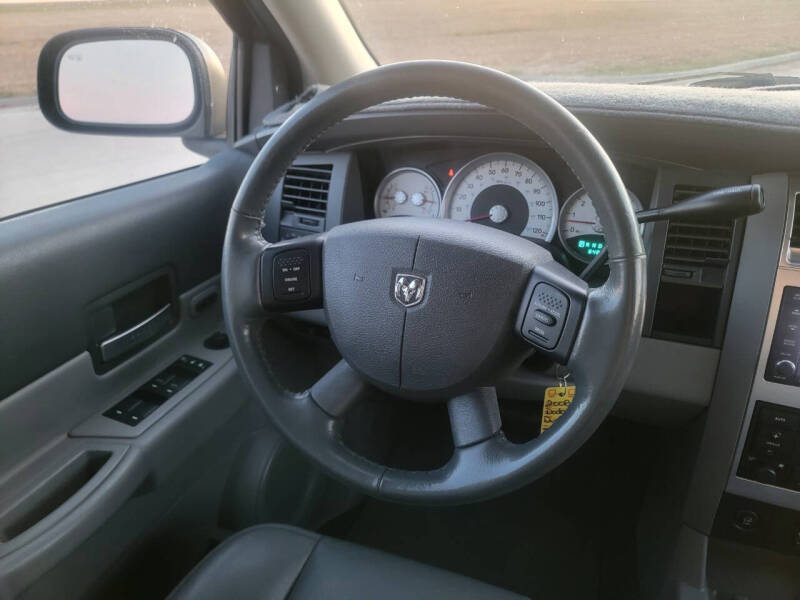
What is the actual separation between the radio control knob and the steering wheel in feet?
1.87

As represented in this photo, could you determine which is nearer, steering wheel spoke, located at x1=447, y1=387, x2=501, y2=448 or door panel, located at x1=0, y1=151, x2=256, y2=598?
steering wheel spoke, located at x1=447, y1=387, x2=501, y2=448

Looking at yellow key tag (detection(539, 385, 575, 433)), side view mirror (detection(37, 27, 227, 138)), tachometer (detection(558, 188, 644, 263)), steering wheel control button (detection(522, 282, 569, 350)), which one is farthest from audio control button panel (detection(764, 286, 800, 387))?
side view mirror (detection(37, 27, 227, 138))

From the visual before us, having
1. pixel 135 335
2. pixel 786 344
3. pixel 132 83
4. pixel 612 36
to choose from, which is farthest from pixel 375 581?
pixel 132 83

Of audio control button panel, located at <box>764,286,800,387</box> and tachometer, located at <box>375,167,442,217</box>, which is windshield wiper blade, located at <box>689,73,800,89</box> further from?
tachometer, located at <box>375,167,442,217</box>

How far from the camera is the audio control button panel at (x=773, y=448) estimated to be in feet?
4.40

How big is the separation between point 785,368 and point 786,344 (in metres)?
0.05

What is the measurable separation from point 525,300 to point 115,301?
94 centimetres

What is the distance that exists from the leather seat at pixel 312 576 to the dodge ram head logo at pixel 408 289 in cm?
47

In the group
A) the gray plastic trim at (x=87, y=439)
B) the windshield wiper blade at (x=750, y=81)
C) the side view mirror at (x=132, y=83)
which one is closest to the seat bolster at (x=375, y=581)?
the gray plastic trim at (x=87, y=439)

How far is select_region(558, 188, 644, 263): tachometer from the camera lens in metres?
1.43

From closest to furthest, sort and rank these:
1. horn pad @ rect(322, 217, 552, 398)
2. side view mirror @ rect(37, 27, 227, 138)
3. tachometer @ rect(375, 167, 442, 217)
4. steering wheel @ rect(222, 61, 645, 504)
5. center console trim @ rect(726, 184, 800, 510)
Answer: steering wheel @ rect(222, 61, 645, 504)
horn pad @ rect(322, 217, 552, 398)
center console trim @ rect(726, 184, 800, 510)
tachometer @ rect(375, 167, 442, 217)
side view mirror @ rect(37, 27, 227, 138)

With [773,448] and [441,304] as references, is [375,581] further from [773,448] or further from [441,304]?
[773,448]

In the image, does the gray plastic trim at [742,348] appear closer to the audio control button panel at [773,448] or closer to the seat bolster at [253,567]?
the audio control button panel at [773,448]

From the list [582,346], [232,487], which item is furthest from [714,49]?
[232,487]
